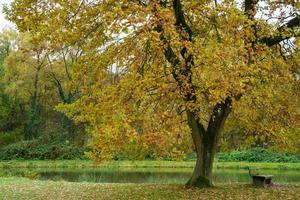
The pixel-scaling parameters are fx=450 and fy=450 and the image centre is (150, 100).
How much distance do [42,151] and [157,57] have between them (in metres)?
32.3

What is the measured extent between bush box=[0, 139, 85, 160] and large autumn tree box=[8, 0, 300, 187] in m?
29.1

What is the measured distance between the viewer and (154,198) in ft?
43.4

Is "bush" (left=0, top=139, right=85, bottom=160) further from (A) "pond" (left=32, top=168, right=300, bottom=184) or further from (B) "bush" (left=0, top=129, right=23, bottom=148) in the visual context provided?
(A) "pond" (left=32, top=168, right=300, bottom=184)

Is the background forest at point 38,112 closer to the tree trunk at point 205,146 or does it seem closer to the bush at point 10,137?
the bush at point 10,137

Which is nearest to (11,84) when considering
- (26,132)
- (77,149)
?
(26,132)

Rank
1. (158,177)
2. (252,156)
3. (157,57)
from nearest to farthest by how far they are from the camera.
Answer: (157,57) → (158,177) → (252,156)

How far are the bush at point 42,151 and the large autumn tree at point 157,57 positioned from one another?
29.1 m

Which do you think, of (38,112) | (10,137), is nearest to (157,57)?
(10,137)

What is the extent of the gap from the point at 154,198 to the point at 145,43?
454 centimetres

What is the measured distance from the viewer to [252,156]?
38656 mm

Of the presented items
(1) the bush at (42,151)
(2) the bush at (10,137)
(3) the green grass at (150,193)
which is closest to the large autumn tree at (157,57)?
(3) the green grass at (150,193)

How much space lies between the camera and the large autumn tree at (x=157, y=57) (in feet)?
33.3

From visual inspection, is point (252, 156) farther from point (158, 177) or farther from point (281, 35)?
point (281, 35)

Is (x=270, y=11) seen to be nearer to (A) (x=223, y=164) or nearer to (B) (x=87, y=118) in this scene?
(B) (x=87, y=118)
